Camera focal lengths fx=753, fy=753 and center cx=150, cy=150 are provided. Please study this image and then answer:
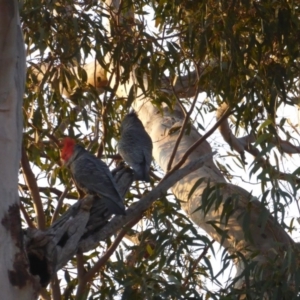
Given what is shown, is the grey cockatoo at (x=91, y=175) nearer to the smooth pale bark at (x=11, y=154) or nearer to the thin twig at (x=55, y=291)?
the thin twig at (x=55, y=291)

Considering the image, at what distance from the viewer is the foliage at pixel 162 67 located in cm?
321

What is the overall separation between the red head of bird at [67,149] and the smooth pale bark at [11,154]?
3.41 feet

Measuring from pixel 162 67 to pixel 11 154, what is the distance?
4.63 feet

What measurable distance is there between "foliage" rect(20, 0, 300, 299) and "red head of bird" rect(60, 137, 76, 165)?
0.41 ft

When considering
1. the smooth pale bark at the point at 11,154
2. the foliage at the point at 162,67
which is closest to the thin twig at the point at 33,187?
the foliage at the point at 162,67

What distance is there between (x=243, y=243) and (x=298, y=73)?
83 centimetres

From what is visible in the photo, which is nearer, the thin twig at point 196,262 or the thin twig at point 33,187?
the thin twig at point 196,262

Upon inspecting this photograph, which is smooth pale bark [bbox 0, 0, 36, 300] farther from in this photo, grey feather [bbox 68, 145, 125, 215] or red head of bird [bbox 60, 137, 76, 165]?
red head of bird [bbox 60, 137, 76, 165]

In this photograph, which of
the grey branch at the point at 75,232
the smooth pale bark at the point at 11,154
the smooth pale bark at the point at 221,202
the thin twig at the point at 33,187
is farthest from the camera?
the thin twig at the point at 33,187

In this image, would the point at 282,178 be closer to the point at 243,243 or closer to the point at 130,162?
the point at 243,243

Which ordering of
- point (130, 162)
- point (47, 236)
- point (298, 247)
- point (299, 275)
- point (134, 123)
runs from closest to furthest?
point (47, 236) → point (299, 275) → point (298, 247) → point (130, 162) → point (134, 123)

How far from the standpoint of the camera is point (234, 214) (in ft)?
10.9

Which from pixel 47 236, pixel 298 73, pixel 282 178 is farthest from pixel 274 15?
pixel 47 236

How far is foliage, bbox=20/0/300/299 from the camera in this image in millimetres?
3213
